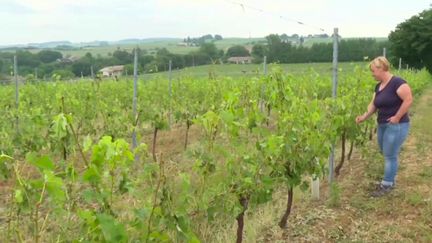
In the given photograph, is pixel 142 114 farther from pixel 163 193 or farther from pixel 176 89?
pixel 163 193

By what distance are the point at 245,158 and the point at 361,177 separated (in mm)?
3449

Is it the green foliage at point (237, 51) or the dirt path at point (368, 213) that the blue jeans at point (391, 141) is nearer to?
the dirt path at point (368, 213)

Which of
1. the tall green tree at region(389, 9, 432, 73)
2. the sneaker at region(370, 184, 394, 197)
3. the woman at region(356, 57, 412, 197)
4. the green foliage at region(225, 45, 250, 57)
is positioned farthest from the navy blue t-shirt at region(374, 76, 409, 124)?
the tall green tree at region(389, 9, 432, 73)

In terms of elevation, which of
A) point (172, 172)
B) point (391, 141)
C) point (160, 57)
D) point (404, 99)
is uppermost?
point (160, 57)

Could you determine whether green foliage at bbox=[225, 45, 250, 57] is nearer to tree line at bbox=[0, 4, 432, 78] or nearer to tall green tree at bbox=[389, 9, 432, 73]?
tree line at bbox=[0, 4, 432, 78]

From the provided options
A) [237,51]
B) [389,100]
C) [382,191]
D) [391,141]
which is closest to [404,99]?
[389,100]

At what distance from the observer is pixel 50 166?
2297 millimetres

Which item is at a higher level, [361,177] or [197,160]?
[197,160]

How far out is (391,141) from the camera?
18.3 ft

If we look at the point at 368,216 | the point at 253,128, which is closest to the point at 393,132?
the point at 368,216

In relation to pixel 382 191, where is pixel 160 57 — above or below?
above

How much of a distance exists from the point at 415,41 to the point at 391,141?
122 ft

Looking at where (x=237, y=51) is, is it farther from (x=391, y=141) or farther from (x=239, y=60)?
(x=391, y=141)

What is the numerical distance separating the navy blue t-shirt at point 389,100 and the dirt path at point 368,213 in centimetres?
96
